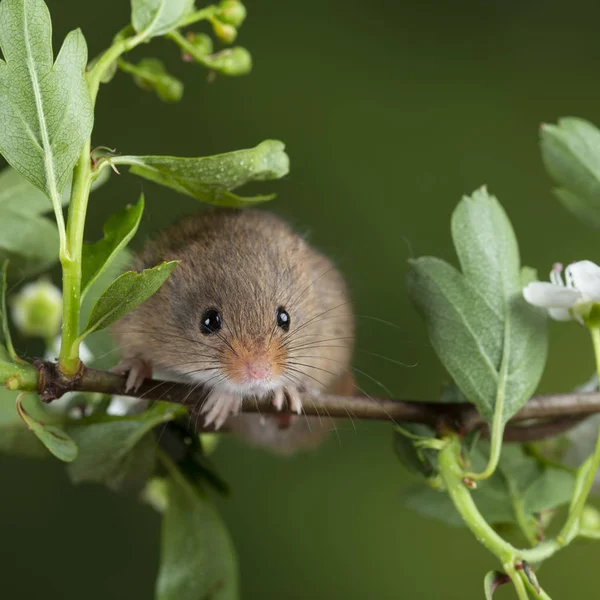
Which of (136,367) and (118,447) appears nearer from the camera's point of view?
(118,447)

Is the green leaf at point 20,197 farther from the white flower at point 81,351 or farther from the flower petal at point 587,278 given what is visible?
the flower petal at point 587,278

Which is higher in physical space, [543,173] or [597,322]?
[597,322]

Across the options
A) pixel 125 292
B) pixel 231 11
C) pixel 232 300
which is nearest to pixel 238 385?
pixel 232 300

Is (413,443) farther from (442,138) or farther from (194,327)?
(442,138)

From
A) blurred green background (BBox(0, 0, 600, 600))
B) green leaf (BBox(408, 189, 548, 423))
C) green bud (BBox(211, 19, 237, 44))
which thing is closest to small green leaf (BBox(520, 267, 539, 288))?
green leaf (BBox(408, 189, 548, 423))

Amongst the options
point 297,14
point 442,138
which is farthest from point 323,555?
point 297,14

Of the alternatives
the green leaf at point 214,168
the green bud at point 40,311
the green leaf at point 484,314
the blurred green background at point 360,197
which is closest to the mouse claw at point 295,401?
the green leaf at point 484,314

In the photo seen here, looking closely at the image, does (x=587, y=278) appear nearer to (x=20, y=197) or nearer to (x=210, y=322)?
(x=210, y=322)
